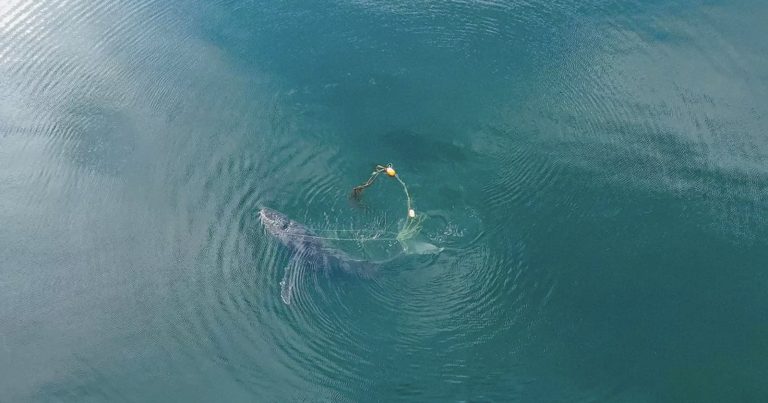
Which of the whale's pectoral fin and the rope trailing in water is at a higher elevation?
the rope trailing in water

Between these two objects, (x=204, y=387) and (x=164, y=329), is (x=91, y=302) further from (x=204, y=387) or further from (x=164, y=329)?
(x=204, y=387)

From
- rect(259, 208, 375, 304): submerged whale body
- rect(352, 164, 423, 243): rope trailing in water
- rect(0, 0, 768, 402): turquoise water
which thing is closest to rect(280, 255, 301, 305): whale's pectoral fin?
rect(259, 208, 375, 304): submerged whale body

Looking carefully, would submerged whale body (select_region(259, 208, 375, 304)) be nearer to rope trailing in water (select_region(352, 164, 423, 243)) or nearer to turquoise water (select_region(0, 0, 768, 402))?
turquoise water (select_region(0, 0, 768, 402))

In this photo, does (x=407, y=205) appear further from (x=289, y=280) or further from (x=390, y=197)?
(x=289, y=280)

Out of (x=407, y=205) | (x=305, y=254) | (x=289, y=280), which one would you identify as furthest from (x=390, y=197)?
(x=289, y=280)

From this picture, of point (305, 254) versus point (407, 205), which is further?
point (407, 205)

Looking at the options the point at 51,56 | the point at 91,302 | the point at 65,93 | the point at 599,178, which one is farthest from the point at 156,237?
the point at 599,178
